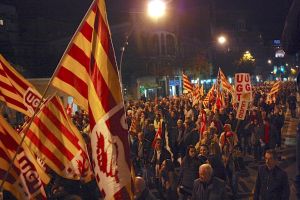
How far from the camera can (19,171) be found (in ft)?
17.7

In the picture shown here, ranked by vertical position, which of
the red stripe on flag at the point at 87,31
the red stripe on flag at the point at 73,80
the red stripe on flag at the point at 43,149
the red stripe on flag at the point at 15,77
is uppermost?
the red stripe on flag at the point at 87,31

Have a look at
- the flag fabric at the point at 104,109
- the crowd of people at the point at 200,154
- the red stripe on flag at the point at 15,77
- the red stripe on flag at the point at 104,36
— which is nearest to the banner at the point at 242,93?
the crowd of people at the point at 200,154

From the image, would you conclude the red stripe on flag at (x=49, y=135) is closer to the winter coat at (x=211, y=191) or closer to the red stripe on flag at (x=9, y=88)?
the red stripe on flag at (x=9, y=88)

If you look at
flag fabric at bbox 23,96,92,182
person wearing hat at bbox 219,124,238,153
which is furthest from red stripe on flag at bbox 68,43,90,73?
person wearing hat at bbox 219,124,238,153

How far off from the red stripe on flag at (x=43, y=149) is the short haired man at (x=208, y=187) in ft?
6.63

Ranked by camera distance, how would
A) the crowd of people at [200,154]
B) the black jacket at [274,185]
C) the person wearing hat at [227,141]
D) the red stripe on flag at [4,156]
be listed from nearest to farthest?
the red stripe on flag at [4,156], the black jacket at [274,185], the crowd of people at [200,154], the person wearing hat at [227,141]

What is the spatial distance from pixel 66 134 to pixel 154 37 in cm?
4606

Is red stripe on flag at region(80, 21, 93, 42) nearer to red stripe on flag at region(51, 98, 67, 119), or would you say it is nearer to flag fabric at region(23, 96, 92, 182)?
flag fabric at region(23, 96, 92, 182)

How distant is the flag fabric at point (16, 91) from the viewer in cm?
732

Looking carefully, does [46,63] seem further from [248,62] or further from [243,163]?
[248,62]

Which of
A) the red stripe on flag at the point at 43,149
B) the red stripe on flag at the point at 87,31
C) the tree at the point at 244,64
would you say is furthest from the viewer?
the tree at the point at 244,64

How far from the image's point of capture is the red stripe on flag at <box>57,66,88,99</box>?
4.92 metres

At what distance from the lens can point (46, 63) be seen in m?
39.2

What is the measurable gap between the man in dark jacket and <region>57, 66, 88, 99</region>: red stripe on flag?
2618 millimetres
